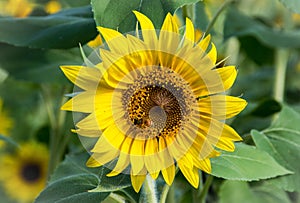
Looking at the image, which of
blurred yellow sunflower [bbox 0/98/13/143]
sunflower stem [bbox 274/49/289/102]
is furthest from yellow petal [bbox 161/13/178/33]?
blurred yellow sunflower [bbox 0/98/13/143]

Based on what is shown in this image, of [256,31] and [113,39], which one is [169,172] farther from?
[256,31]

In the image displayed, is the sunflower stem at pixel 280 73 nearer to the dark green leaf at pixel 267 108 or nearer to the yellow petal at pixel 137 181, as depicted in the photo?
the dark green leaf at pixel 267 108

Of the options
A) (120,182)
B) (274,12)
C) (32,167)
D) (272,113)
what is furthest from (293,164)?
(274,12)

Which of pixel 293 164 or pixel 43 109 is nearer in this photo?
pixel 293 164

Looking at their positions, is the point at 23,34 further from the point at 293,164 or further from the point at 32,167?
the point at 32,167

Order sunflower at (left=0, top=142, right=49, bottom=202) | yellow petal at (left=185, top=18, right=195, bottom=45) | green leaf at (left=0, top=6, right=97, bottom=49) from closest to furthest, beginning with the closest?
yellow petal at (left=185, top=18, right=195, bottom=45)
green leaf at (left=0, top=6, right=97, bottom=49)
sunflower at (left=0, top=142, right=49, bottom=202)

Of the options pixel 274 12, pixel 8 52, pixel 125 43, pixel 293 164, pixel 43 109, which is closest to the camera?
pixel 125 43

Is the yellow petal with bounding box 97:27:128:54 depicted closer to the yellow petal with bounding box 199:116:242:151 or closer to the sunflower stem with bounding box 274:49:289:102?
the yellow petal with bounding box 199:116:242:151
